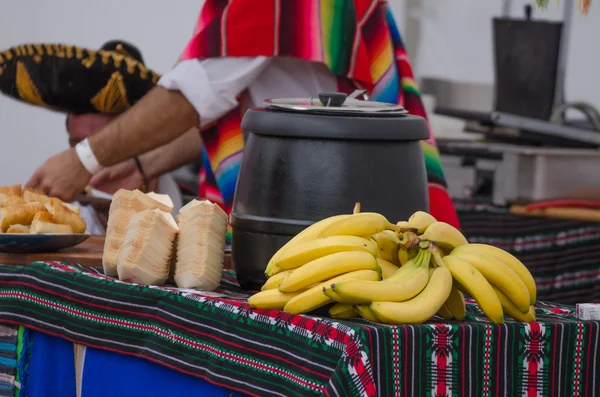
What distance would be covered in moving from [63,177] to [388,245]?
1.39 metres

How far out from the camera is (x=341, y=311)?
5.15 ft

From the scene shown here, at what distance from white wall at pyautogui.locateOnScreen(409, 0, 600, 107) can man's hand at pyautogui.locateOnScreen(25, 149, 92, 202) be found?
519 cm

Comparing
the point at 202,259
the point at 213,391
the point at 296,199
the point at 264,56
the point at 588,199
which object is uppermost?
the point at 264,56

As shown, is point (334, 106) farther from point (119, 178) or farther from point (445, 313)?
point (119, 178)

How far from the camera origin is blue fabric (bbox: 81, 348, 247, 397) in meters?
1.69

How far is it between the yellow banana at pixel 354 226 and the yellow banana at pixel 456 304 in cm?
14

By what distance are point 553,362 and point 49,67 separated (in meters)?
1.94

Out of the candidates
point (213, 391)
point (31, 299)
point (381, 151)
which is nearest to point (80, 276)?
point (31, 299)

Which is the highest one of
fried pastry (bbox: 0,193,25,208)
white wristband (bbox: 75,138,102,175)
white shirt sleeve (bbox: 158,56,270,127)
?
white shirt sleeve (bbox: 158,56,270,127)

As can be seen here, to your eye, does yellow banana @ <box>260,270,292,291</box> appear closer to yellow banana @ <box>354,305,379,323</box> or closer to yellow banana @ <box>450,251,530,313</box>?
yellow banana @ <box>354,305,379,323</box>

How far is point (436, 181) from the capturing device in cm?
259

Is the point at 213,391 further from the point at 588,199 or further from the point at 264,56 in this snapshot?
the point at 588,199

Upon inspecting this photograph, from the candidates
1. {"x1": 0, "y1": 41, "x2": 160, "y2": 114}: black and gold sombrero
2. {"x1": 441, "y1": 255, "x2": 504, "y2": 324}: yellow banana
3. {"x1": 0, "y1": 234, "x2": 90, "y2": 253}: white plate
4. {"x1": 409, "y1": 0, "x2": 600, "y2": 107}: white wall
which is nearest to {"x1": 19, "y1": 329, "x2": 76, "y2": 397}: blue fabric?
{"x1": 0, "y1": 234, "x2": 90, "y2": 253}: white plate

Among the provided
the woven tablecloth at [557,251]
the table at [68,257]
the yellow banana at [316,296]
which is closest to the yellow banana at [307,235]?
the yellow banana at [316,296]
